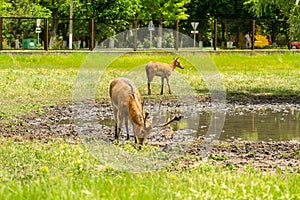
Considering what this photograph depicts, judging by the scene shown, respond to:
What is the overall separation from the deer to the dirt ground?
0.78 m

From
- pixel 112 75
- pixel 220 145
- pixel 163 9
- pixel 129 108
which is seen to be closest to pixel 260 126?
pixel 220 145

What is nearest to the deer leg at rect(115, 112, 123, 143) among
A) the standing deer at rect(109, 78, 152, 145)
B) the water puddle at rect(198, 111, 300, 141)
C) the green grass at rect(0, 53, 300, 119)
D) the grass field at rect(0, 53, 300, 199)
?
the standing deer at rect(109, 78, 152, 145)

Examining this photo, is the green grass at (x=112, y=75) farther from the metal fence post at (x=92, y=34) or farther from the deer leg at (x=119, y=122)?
the deer leg at (x=119, y=122)

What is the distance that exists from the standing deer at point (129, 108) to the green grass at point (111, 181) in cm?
110

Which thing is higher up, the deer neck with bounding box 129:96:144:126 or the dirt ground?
the deer neck with bounding box 129:96:144:126

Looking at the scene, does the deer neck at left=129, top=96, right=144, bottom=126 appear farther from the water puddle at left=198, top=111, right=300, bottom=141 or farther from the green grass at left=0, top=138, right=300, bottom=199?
the water puddle at left=198, top=111, right=300, bottom=141

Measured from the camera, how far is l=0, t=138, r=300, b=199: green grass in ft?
22.5

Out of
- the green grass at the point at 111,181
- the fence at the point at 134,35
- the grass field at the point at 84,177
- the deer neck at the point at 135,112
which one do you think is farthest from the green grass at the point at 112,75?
the green grass at the point at 111,181

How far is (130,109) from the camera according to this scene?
1213cm

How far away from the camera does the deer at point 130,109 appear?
11672mm

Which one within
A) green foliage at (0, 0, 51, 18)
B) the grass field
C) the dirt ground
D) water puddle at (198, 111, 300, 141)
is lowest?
water puddle at (198, 111, 300, 141)

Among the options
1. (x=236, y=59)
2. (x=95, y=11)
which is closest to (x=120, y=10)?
(x=95, y=11)

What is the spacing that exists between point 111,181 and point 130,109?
4652 mm

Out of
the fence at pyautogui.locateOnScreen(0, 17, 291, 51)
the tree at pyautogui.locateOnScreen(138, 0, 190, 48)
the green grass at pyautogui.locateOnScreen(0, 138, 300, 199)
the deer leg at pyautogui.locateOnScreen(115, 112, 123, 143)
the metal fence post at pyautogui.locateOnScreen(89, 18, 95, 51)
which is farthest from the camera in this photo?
the tree at pyautogui.locateOnScreen(138, 0, 190, 48)
